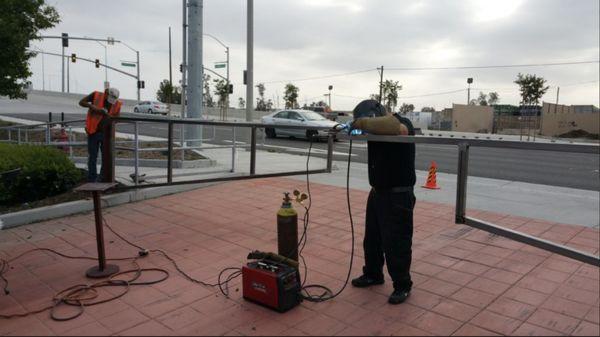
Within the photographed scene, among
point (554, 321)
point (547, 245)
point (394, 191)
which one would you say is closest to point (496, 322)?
point (554, 321)

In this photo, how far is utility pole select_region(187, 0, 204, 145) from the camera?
37.0 ft

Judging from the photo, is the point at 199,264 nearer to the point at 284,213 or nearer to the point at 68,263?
the point at 284,213

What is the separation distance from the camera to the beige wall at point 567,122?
42.9 meters

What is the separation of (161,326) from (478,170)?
11742 mm

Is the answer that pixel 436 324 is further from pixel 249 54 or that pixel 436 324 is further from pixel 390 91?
pixel 390 91

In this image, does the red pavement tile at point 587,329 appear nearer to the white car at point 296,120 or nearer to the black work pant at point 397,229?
the black work pant at point 397,229

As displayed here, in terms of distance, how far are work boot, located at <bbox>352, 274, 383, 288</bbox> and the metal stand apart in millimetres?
2353

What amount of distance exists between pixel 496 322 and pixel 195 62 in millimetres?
9752

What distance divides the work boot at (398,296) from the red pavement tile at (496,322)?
0.56 meters

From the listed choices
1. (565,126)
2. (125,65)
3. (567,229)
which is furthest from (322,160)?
(565,126)

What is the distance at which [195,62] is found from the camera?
11.5 meters

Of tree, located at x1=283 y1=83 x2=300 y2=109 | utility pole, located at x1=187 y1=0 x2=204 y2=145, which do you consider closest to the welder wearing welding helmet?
utility pole, located at x1=187 y1=0 x2=204 y2=145

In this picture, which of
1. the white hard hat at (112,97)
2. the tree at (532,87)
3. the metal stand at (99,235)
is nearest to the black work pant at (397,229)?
the metal stand at (99,235)

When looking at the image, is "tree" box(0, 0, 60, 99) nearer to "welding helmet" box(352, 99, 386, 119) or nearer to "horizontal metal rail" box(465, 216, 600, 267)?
"welding helmet" box(352, 99, 386, 119)
